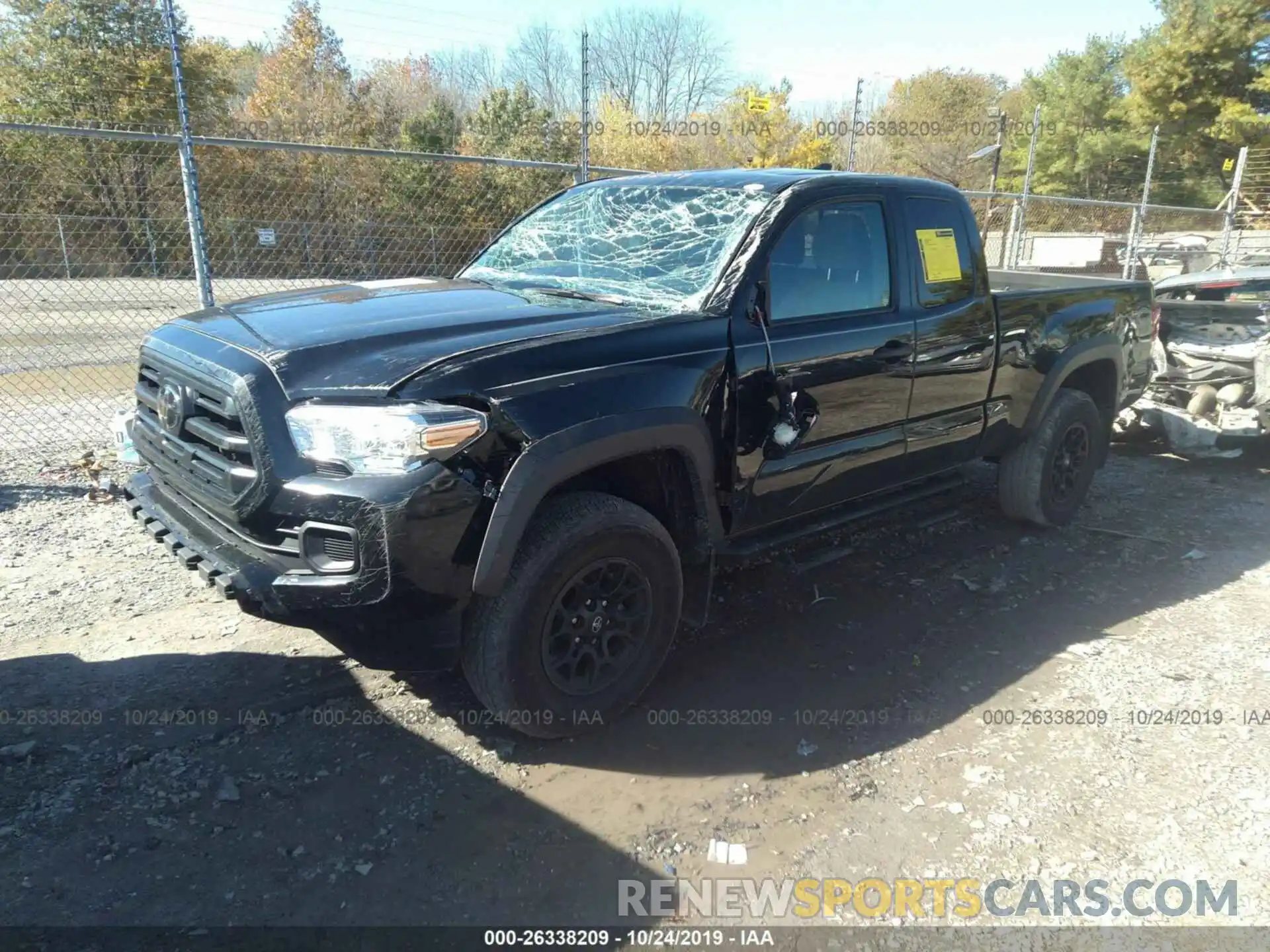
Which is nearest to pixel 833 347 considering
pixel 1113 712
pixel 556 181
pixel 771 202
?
pixel 771 202

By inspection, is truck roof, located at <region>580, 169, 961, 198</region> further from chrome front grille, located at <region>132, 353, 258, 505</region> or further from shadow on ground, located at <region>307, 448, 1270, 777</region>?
chrome front grille, located at <region>132, 353, 258, 505</region>

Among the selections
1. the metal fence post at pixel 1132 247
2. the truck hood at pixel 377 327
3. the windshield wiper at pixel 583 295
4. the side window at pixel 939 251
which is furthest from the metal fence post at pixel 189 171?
the metal fence post at pixel 1132 247

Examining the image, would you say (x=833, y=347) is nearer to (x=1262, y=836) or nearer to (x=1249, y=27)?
(x=1262, y=836)

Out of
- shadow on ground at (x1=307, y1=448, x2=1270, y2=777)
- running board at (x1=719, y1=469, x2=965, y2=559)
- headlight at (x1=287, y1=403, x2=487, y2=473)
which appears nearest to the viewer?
headlight at (x1=287, y1=403, x2=487, y2=473)

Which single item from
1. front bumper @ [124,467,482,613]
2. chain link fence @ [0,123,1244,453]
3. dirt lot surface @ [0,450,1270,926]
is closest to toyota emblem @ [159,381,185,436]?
front bumper @ [124,467,482,613]

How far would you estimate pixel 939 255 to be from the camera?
426cm

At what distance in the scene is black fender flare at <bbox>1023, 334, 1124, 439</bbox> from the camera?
4.93 meters

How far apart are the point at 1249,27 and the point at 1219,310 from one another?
32.5 m

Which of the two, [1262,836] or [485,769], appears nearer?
[1262,836]

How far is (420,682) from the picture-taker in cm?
360

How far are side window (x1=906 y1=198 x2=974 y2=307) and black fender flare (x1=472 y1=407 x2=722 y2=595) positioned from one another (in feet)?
5.44

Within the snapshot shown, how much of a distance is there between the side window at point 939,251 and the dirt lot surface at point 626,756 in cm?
135

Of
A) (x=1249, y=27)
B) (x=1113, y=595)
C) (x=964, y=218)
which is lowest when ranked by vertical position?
(x=1113, y=595)

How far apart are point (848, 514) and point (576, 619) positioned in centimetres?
161
